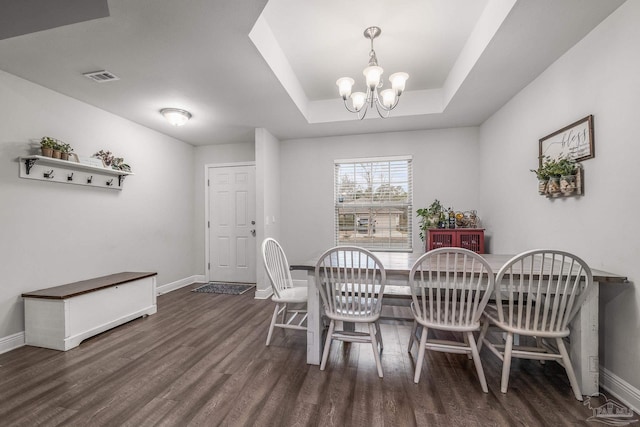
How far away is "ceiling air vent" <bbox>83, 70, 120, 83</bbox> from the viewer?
249 cm

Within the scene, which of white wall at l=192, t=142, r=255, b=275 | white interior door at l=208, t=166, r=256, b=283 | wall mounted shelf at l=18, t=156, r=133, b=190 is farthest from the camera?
white wall at l=192, t=142, r=255, b=275

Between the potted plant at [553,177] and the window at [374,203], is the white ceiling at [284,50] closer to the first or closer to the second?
the potted plant at [553,177]

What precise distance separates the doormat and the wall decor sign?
13.6 feet

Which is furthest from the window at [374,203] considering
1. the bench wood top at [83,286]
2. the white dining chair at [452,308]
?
the bench wood top at [83,286]

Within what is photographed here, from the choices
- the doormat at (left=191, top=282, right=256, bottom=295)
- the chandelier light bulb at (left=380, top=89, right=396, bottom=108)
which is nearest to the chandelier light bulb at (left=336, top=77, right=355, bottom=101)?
the chandelier light bulb at (left=380, top=89, right=396, bottom=108)

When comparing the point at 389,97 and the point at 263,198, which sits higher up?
the point at 389,97

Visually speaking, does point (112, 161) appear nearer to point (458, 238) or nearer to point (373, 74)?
point (373, 74)

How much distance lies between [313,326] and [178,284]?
10.9 feet

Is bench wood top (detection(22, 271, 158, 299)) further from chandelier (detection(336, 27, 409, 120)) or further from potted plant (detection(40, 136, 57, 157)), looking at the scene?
chandelier (detection(336, 27, 409, 120))

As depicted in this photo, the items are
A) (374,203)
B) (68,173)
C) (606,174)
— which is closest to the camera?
(606,174)

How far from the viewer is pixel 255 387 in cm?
188

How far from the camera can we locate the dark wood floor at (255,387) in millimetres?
1592

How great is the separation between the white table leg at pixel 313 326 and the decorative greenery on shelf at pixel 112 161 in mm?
2967

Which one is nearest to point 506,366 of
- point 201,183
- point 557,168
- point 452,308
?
point 452,308
